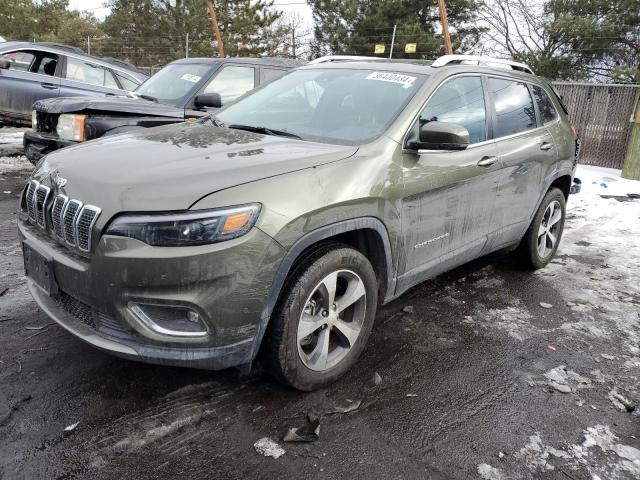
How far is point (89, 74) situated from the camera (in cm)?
967

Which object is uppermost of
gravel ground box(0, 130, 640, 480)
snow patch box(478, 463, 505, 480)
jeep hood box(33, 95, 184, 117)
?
jeep hood box(33, 95, 184, 117)

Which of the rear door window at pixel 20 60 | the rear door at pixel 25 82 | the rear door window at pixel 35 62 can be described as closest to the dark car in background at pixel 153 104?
the rear door at pixel 25 82

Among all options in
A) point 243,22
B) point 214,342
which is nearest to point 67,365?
point 214,342

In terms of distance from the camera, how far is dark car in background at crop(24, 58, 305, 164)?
5.64 metres

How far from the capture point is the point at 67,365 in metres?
2.90

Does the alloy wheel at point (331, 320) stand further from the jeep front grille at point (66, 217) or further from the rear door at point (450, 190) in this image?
the jeep front grille at point (66, 217)

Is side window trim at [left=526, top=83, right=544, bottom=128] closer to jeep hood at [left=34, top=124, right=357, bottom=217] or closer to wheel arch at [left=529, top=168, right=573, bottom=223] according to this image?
wheel arch at [left=529, top=168, right=573, bottom=223]

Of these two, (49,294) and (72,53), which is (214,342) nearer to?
(49,294)

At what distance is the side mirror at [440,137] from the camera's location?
2.99m

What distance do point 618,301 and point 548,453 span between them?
97.1 inches

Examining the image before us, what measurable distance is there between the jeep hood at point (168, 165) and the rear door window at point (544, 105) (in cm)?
259

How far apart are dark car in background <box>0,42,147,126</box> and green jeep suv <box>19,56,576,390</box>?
6937mm

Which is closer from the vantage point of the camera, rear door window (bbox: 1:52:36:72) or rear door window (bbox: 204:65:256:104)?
rear door window (bbox: 204:65:256:104)

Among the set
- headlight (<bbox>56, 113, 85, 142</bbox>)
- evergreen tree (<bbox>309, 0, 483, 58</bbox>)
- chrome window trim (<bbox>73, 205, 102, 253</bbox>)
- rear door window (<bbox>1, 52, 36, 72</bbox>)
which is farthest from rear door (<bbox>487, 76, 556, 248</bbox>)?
evergreen tree (<bbox>309, 0, 483, 58</bbox>)
